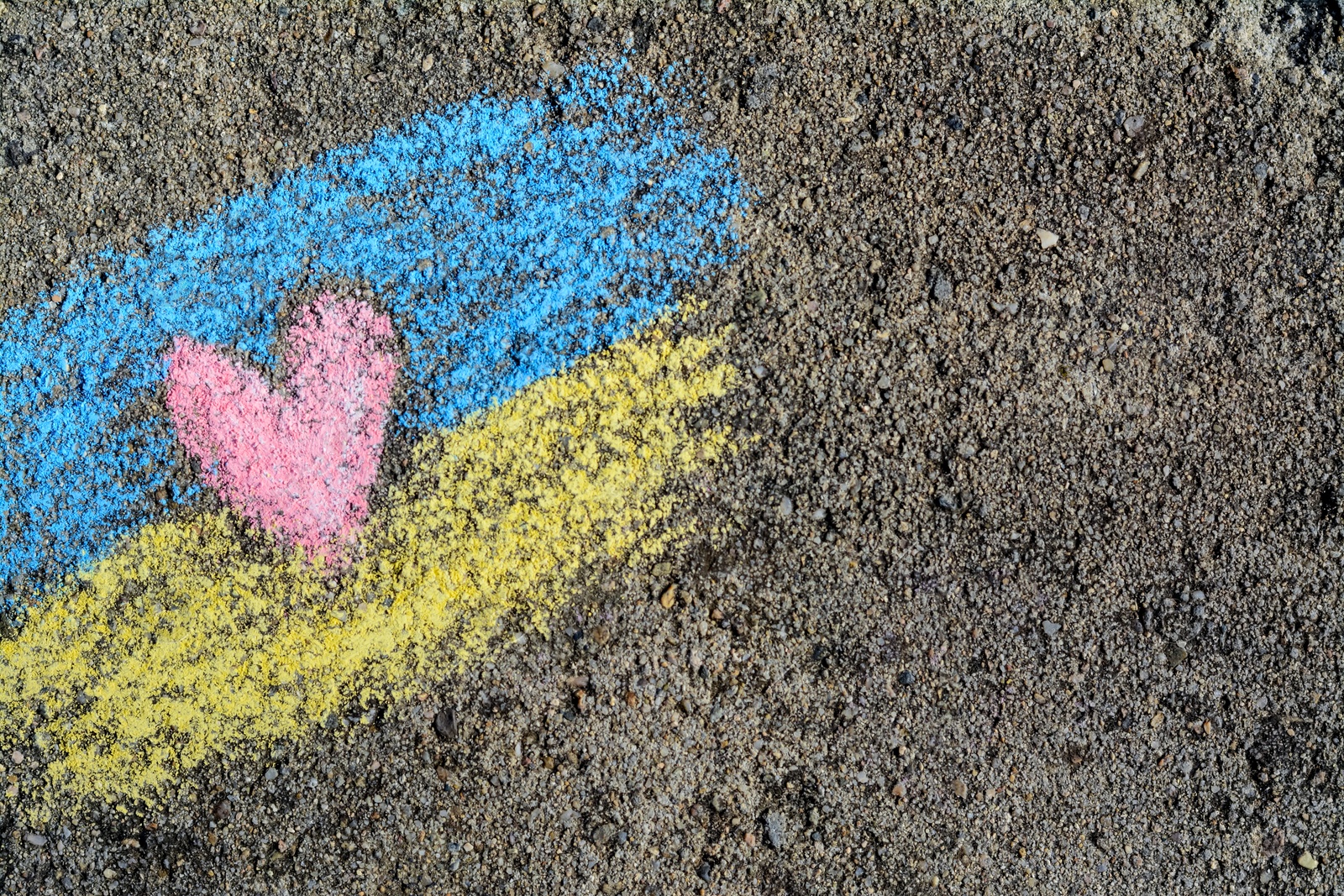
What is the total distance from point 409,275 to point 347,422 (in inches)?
15.8

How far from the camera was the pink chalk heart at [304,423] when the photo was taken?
7.23ft

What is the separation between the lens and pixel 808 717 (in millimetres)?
2234

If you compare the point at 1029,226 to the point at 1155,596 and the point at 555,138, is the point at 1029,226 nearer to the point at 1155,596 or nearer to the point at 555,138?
the point at 1155,596

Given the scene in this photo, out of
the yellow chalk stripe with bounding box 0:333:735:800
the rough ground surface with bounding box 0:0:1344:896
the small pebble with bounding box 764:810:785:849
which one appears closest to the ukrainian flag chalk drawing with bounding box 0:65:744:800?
the yellow chalk stripe with bounding box 0:333:735:800

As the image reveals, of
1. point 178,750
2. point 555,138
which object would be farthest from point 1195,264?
point 178,750

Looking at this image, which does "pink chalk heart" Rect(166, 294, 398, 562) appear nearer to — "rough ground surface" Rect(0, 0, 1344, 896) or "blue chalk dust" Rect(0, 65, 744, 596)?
"blue chalk dust" Rect(0, 65, 744, 596)

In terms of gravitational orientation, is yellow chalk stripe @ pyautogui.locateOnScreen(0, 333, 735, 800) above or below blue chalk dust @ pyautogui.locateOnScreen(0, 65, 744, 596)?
below

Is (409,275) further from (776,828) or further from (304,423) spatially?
(776,828)

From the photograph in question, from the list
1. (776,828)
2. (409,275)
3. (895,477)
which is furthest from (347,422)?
(776,828)

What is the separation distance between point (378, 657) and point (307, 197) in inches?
46.6

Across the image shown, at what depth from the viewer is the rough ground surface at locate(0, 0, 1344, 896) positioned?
7.29ft

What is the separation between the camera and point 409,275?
222cm

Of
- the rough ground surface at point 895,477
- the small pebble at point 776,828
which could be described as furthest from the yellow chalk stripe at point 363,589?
the small pebble at point 776,828

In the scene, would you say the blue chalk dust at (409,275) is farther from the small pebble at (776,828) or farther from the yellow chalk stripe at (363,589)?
the small pebble at (776,828)
